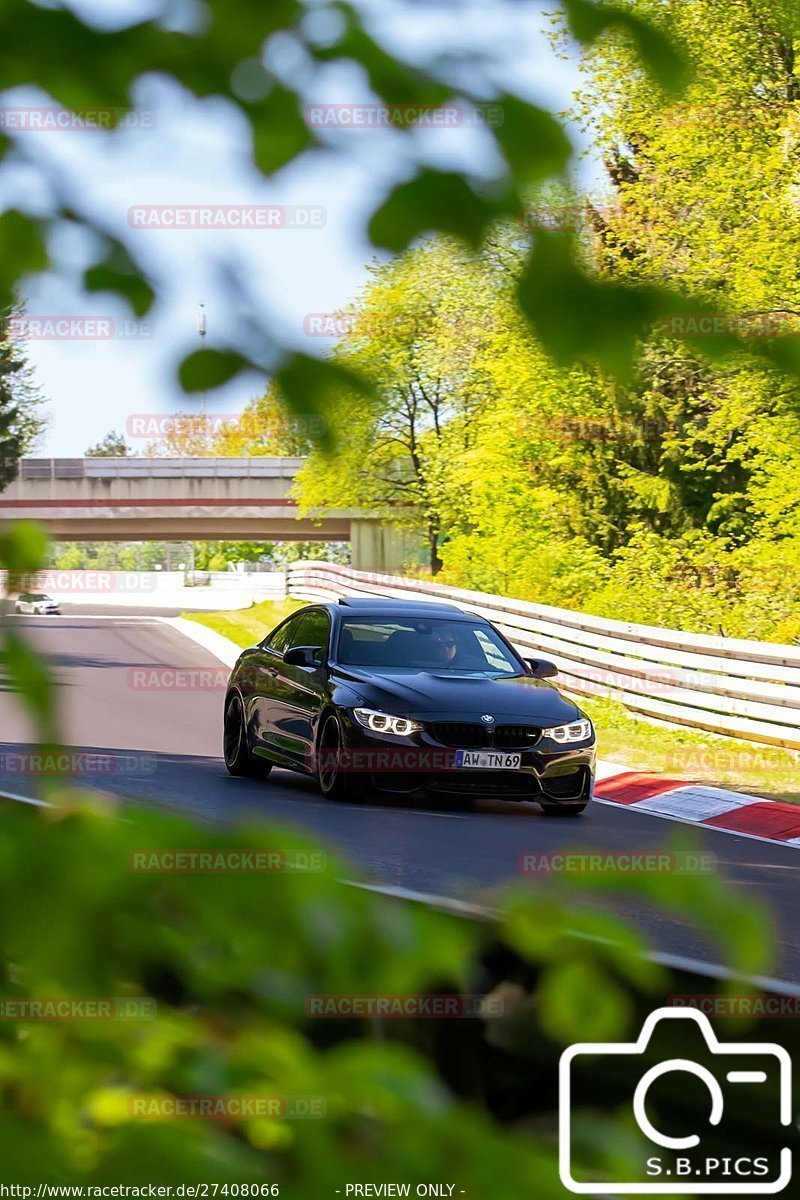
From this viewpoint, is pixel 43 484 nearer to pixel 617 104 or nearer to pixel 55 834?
pixel 617 104

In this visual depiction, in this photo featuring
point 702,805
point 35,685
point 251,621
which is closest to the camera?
point 35,685

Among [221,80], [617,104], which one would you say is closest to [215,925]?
[221,80]

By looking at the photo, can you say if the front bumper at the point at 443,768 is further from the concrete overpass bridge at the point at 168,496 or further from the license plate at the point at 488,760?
the concrete overpass bridge at the point at 168,496

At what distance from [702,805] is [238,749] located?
157 inches

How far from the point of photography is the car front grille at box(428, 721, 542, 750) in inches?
472

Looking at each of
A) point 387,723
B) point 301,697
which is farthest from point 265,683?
point 387,723

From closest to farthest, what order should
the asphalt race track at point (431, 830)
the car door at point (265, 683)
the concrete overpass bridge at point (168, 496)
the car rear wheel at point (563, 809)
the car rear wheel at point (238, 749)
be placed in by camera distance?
1. the asphalt race track at point (431, 830)
2. the car rear wheel at point (563, 809)
3. the car door at point (265, 683)
4. the car rear wheel at point (238, 749)
5. the concrete overpass bridge at point (168, 496)

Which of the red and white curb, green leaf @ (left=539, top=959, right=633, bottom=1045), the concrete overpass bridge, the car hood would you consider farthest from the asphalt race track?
the concrete overpass bridge

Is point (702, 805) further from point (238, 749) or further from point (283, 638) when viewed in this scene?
point (238, 749)

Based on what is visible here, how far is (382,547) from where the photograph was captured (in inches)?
2234

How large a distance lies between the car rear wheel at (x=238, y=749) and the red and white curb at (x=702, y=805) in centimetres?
298

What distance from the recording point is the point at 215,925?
124cm

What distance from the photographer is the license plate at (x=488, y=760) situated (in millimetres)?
12062

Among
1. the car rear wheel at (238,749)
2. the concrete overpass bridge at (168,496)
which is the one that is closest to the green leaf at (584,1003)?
the car rear wheel at (238,749)
